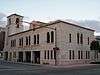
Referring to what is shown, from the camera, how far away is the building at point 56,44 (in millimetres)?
42166

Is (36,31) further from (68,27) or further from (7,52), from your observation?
(7,52)

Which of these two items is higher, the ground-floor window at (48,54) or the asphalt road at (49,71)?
the ground-floor window at (48,54)

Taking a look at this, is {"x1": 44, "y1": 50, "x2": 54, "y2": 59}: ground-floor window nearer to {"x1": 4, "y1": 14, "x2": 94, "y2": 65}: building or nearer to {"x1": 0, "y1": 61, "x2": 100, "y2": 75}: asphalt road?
{"x1": 4, "y1": 14, "x2": 94, "y2": 65}: building

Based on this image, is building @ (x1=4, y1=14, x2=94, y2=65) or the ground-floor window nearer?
building @ (x1=4, y1=14, x2=94, y2=65)

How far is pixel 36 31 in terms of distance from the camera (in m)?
50.2

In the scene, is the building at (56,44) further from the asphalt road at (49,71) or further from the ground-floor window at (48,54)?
the asphalt road at (49,71)

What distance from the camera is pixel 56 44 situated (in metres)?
41.7

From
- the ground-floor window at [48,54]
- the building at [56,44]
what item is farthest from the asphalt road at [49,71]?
the ground-floor window at [48,54]

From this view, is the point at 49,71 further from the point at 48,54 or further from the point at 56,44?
the point at 48,54

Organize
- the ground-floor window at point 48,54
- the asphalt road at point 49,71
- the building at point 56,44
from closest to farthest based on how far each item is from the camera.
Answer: the asphalt road at point 49,71 → the building at point 56,44 → the ground-floor window at point 48,54

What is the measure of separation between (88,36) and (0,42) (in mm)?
51195

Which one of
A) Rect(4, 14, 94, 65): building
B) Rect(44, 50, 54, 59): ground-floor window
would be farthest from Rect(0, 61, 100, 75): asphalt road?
Rect(44, 50, 54, 59): ground-floor window

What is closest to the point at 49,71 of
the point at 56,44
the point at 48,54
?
the point at 56,44

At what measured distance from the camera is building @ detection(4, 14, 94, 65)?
138 ft
